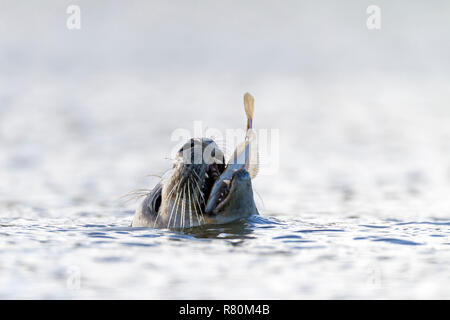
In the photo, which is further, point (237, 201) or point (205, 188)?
point (205, 188)

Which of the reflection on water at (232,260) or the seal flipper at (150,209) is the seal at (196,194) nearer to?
the seal flipper at (150,209)

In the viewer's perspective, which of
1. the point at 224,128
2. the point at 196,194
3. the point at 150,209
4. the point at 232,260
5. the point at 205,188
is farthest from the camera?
the point at 224,128

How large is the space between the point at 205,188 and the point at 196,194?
26cm

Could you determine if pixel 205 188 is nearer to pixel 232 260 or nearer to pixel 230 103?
pixel 232 260

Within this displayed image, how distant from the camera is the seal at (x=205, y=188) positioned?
9.23m

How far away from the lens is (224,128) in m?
21.6

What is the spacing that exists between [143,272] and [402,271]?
8.22 feet

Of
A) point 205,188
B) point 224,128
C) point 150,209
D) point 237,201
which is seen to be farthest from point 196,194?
point 224,128

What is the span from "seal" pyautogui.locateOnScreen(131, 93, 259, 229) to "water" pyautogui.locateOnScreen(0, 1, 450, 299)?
0.71ft

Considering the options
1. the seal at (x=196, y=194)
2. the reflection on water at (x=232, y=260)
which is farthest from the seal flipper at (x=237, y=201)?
the reflection on water at (x=232, y=260)

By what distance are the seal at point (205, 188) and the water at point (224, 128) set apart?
22 cm

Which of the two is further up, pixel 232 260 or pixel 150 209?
pixel 150 209

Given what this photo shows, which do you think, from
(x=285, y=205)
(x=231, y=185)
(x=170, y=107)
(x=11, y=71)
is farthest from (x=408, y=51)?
(x=231, y=185)

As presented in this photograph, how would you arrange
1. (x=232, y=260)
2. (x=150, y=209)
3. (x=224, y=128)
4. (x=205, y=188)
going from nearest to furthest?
(x=232, y=260)
(x=205, y=188)
(x=150, y=209)
(x=224, y=128)
